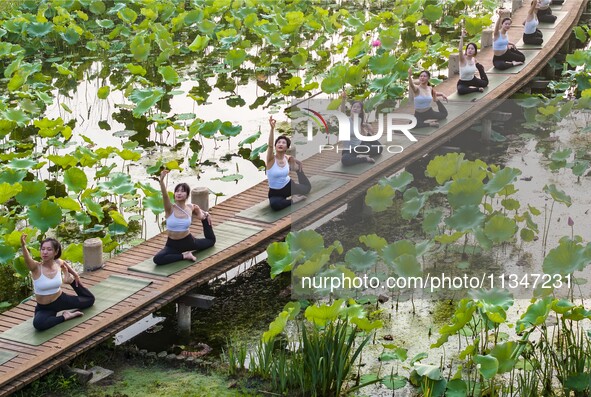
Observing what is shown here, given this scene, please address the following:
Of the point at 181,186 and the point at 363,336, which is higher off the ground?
the point at 181,186

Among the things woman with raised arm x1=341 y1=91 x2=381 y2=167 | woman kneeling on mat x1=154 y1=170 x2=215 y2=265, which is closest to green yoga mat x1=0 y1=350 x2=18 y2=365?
woman kneeling on mat x1=154 y1=170 x2=215 y2=265

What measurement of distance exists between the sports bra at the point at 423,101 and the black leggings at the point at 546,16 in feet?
21.8

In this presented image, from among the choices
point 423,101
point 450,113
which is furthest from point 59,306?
point 450,113

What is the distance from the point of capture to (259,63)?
20.0m

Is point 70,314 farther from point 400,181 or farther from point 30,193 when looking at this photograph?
point 400,181

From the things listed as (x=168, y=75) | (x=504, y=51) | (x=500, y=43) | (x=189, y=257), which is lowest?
(x=189, y=257)

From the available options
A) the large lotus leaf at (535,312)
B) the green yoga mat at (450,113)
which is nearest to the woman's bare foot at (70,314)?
the large lotus leaf at (535,312)

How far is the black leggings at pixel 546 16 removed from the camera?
2078 centimetres

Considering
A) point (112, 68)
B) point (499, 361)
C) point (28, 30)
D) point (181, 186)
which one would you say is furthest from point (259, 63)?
point (499, 361)

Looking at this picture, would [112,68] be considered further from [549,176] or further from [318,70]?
[549,176]

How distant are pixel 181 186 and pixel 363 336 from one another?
2306 mm

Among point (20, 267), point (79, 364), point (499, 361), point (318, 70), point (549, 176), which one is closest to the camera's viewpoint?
point (499, 361)

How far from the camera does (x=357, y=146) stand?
13922 mm

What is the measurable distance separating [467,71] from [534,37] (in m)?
3.39
